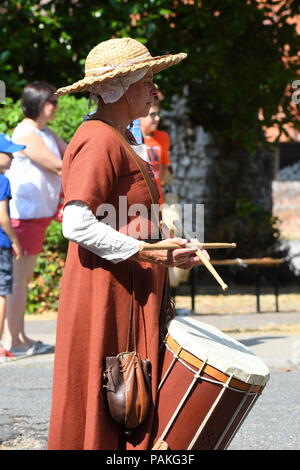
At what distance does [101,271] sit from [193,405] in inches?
23.1

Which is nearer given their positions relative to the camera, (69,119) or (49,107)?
(49,107)

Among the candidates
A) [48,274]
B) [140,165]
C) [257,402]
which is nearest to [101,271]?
[140,165]

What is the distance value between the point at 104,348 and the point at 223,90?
10.9m

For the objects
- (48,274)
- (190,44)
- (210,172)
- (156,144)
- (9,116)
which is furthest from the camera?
(210,172)

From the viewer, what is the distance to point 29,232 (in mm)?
8328

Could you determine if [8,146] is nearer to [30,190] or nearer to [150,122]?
[30,190]

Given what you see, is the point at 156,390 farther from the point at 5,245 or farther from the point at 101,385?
the point at 5,245

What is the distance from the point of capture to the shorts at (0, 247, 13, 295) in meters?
7.85

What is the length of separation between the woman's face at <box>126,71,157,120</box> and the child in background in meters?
3.55

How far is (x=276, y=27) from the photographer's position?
14.2 m

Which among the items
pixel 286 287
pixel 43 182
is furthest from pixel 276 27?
pixel 43 182

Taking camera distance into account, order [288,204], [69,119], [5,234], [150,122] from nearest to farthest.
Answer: [5,234]
[150,122]
[69,119]
[288,204]

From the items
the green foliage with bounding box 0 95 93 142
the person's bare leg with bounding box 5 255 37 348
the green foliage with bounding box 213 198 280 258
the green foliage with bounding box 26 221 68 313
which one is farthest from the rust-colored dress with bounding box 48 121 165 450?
the green foliage with bounding box 213 198 280 258

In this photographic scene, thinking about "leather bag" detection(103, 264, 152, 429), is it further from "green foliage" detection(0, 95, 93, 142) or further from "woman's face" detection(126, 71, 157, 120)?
"green foliage" detection(0, 95, 93, 142)
